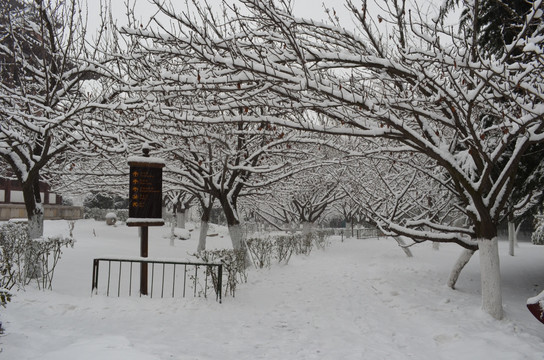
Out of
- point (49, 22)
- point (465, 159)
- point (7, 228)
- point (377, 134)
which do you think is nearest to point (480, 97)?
point (377, 134)

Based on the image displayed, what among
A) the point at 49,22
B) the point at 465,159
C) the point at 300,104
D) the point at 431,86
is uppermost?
the point at 49,22

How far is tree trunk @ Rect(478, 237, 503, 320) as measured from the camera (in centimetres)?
657

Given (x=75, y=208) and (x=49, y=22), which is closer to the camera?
(x=49, y=22)

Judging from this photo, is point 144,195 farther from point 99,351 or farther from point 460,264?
point 460,264

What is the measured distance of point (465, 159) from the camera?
8273 mm

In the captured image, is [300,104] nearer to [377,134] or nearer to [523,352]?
[377,134]

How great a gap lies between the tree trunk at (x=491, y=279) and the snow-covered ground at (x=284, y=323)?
21cm

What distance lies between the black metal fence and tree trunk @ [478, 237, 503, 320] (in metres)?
5.04

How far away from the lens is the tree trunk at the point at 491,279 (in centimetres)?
657

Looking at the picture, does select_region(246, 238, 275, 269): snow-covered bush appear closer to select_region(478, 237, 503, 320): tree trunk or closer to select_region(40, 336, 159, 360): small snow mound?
select_region(478, 237, 503, 320): tree trunk

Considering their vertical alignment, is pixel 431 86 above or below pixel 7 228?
above

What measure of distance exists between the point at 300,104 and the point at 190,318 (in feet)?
14.3

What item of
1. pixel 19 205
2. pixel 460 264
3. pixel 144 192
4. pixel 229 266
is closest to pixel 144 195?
pixel 144 192

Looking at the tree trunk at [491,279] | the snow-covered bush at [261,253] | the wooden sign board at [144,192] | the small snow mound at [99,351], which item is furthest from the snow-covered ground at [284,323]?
the snow-covered bush at [261,253]
